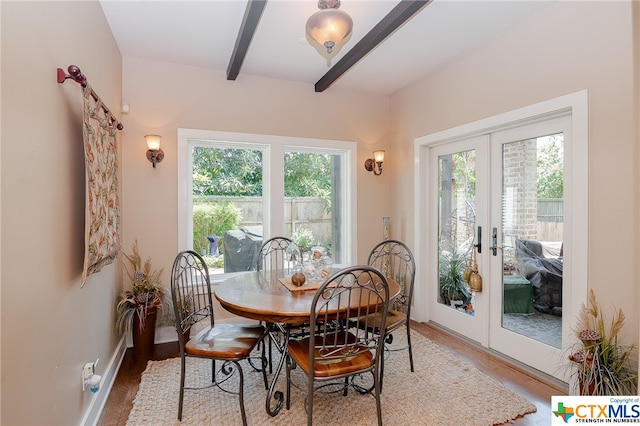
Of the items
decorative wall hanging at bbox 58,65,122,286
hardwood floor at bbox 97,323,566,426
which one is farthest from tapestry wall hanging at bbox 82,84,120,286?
hardwood floor at bbox 97,323,566,426

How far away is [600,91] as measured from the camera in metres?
2.08

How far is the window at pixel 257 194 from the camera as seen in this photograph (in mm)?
3439

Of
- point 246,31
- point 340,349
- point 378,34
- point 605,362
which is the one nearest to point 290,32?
point 246,31

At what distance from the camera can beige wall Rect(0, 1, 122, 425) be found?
1.12 meters

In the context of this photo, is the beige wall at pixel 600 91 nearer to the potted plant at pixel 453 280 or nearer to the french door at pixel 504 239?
the french door at pixel 504 239

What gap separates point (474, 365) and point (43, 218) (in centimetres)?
308

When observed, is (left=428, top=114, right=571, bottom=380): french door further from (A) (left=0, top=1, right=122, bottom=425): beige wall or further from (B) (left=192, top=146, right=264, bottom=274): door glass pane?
(A) (left=0, top=1, right=122, bottom=425): beige wall

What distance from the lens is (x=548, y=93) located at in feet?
7.84

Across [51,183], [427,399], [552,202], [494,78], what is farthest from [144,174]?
[552,202]

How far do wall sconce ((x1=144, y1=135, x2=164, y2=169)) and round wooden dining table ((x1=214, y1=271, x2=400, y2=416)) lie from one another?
1506 millimetres

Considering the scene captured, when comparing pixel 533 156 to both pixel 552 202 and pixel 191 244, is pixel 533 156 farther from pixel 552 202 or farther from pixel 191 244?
pixel 191 244

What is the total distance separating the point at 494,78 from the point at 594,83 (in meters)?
0.82

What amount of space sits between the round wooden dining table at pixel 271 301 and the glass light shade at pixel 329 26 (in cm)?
152

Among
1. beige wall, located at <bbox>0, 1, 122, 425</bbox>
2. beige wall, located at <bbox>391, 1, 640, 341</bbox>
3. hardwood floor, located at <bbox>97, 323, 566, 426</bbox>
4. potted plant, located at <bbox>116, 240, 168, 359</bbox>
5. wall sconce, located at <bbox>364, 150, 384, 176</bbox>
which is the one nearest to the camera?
beige wall, located at <bbox>0, 1, 122, 425</bbox>
